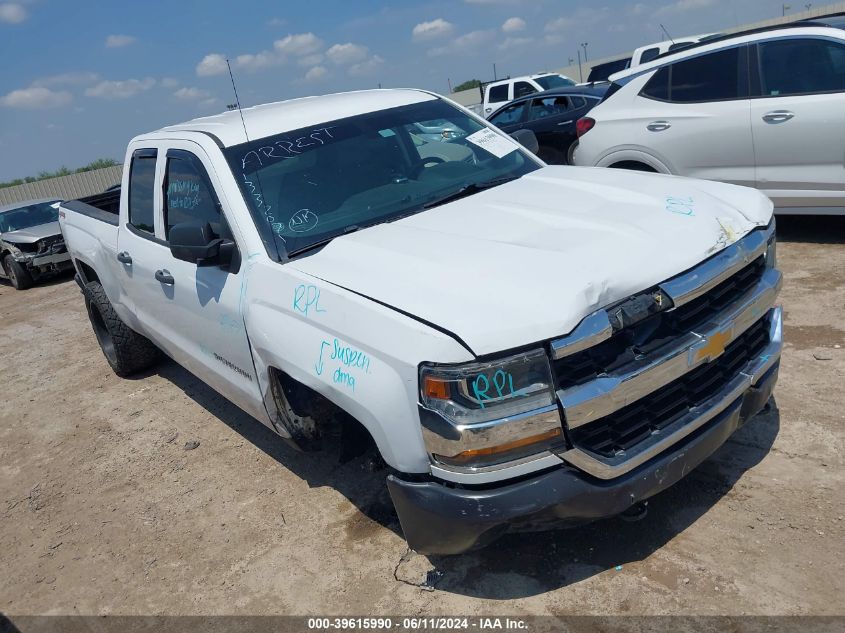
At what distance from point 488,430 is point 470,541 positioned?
0.45 m

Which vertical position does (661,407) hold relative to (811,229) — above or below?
above

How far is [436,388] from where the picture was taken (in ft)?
7.72

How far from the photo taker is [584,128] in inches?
280

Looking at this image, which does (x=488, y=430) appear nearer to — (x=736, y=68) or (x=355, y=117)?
(x=355, y=117)

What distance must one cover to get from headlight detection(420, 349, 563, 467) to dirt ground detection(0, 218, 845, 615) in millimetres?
777

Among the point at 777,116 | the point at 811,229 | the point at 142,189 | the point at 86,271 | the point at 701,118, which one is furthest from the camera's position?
the point at 811,229

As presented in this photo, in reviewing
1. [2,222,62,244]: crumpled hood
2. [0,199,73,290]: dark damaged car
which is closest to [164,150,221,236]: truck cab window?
[0,199,73,290]: dark damaged car

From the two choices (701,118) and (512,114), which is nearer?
(701,118)

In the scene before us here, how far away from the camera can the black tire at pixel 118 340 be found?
574 cm

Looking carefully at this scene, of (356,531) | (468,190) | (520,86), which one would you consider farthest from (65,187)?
(356,531)

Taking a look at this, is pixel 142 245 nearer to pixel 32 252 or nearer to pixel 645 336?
pixel 645 336

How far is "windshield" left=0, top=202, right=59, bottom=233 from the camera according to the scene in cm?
1326

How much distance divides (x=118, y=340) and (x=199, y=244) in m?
2.99

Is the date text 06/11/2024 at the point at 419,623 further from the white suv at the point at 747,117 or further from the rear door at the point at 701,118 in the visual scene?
the rear door at the point at 701,118
